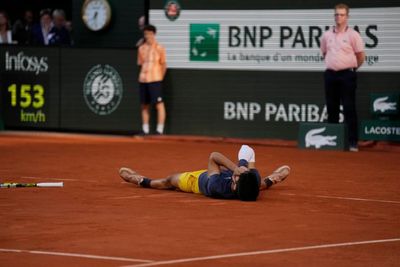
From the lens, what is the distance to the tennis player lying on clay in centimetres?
1217

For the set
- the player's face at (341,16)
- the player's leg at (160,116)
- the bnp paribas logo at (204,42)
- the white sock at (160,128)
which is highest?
the player's face at (341,16)

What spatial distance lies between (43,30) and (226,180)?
13833mm

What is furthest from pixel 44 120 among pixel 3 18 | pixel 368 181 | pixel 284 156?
pixel 368 181

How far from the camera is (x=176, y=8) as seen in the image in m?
22.9

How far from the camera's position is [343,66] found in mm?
19812

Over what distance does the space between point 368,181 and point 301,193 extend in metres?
1.86

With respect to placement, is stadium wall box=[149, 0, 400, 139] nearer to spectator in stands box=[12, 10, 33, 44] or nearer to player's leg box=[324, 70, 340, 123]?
player's leg box=[324, 70, 340, 123]

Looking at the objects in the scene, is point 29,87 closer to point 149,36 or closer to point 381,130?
point 149,36

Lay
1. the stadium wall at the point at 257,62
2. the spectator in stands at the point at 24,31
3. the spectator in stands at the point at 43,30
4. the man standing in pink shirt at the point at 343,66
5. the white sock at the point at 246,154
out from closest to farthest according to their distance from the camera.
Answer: the white sock at the point at 246,154, the man standing in pink shirt at the point at 343,66, the stadium wall at the point at 257,62, the spectator in stands at the point at 43,30, the spectator in stands at the point at 24,31

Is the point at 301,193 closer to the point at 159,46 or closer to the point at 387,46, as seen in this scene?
the point at 387,46

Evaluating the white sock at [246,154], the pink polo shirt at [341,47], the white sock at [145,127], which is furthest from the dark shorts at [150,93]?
Result: the white sock at [246,154]

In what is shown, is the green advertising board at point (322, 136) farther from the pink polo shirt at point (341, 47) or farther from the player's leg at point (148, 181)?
the player's leg at point (148, 181)

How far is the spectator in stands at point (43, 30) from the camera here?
25.2 metres

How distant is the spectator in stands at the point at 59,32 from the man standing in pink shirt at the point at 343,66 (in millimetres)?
7387
